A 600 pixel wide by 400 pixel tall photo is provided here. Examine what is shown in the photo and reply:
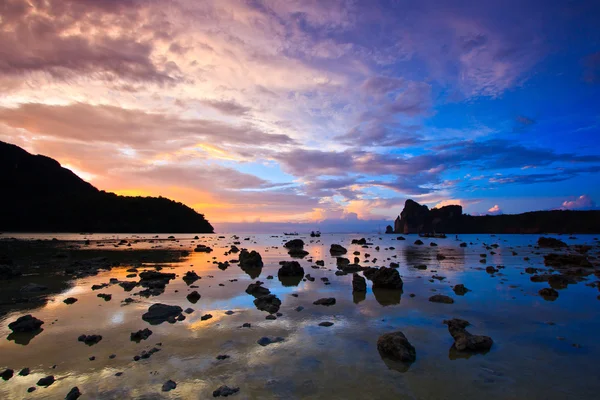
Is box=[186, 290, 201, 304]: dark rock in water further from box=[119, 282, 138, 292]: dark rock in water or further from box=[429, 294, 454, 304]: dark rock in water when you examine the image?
box=[429, 294, 454, 304]: dark rock in water

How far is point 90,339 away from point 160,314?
10.7 feet

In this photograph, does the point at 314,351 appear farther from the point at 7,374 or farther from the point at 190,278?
the point at 190,278

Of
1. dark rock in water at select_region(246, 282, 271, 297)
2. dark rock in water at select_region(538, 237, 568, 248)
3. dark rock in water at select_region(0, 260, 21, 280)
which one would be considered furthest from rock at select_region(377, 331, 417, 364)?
dark rock in water at select_region(538, 237, 568, 248)

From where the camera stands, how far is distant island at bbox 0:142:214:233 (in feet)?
501

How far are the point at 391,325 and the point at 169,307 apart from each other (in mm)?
10759

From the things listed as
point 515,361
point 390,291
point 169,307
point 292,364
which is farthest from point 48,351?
point 390,291

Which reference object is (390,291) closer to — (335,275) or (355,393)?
(335,275)

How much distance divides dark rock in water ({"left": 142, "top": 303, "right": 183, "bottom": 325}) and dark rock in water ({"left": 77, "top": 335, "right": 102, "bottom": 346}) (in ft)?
Result: 7.37

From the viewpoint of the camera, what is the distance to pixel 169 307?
14.8 meters

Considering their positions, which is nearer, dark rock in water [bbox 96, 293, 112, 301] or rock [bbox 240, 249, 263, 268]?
dark rock in water [bbox 96, 293, 112, 301]

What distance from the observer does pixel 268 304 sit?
54.0 feet

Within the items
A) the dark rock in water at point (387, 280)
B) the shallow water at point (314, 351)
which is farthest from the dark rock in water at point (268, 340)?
the dark rock in water at point (387, 280)

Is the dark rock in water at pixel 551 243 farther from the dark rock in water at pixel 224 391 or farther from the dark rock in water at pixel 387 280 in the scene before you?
the dark rock in water at pixel 224 391

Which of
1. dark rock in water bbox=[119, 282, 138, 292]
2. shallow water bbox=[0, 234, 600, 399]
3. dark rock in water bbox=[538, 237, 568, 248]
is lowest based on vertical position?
shallow water bbox=[0, 234, 600, 399]
